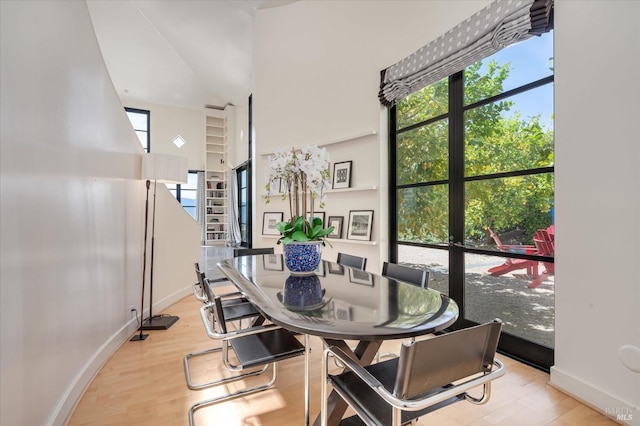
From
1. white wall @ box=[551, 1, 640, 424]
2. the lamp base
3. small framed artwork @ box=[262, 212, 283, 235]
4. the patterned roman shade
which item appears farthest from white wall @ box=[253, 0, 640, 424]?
the lamp base

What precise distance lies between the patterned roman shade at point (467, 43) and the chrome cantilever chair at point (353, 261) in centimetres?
179

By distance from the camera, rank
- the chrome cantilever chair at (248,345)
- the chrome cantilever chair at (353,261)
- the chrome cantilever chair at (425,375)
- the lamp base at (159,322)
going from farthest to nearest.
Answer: the lamp base at (159,322) → the chrome cantilever chair at (353,261) → the chrome cantilever chair at (248,345) → the chrome cantilever chair at (425,375)

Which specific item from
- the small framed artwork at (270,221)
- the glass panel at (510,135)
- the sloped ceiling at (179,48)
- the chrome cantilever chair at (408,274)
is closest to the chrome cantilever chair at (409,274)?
the chrome cantilever chair at (408,274)

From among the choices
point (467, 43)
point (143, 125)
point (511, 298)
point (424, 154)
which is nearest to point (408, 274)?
point (511, 298)

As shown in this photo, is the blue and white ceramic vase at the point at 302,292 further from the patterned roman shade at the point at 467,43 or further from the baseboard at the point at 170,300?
the baseboard at the point at 170,300

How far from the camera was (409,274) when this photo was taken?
1.94 m

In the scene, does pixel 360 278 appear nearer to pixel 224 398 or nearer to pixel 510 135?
pixel 224 398

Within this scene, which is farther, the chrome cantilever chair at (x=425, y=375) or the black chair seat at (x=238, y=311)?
the black chair seat at (x=238, y=311)

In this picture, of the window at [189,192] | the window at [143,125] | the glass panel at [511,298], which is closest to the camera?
the glass panel at [511,298]

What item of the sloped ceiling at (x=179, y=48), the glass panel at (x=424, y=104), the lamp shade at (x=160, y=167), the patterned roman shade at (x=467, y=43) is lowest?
the lamp shade at (x=160, y=167)

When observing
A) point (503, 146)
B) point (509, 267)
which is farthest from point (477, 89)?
point (509, 267)

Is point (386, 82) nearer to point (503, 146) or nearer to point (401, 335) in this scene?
point (503, 146)

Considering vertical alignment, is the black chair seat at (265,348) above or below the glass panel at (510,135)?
below

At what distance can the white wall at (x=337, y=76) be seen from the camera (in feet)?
10.6
